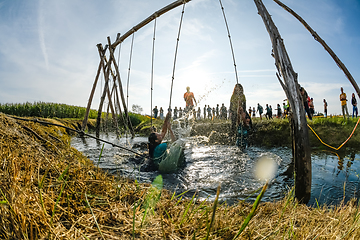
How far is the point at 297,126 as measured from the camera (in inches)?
122

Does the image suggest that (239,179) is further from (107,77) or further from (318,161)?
(107,77)

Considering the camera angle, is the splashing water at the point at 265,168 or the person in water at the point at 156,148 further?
the person in water at the point at 156,148

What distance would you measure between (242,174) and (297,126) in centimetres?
245

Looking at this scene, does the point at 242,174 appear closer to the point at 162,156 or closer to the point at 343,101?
the point at 162,156

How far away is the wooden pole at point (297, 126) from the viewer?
3051 millimetres

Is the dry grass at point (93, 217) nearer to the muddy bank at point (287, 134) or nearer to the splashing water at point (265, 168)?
the splashing water at point (265, 168)

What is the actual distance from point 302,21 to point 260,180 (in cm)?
346

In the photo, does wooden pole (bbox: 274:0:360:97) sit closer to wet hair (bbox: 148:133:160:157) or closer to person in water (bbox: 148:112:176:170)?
person in water (bbox: 148:112:176:170)

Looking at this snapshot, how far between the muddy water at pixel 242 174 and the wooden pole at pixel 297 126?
0.27 m

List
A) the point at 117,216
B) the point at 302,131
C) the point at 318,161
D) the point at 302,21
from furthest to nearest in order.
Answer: the point at 318,161, the point at 302,21, the point at 302,131, the point at 117,216

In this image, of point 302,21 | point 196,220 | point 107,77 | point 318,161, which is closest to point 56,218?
point 196,220

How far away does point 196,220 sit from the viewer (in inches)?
64.1

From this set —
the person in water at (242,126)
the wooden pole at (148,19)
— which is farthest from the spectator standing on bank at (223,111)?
the wooden pole at (148,19)

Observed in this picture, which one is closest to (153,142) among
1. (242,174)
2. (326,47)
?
(242,174)
